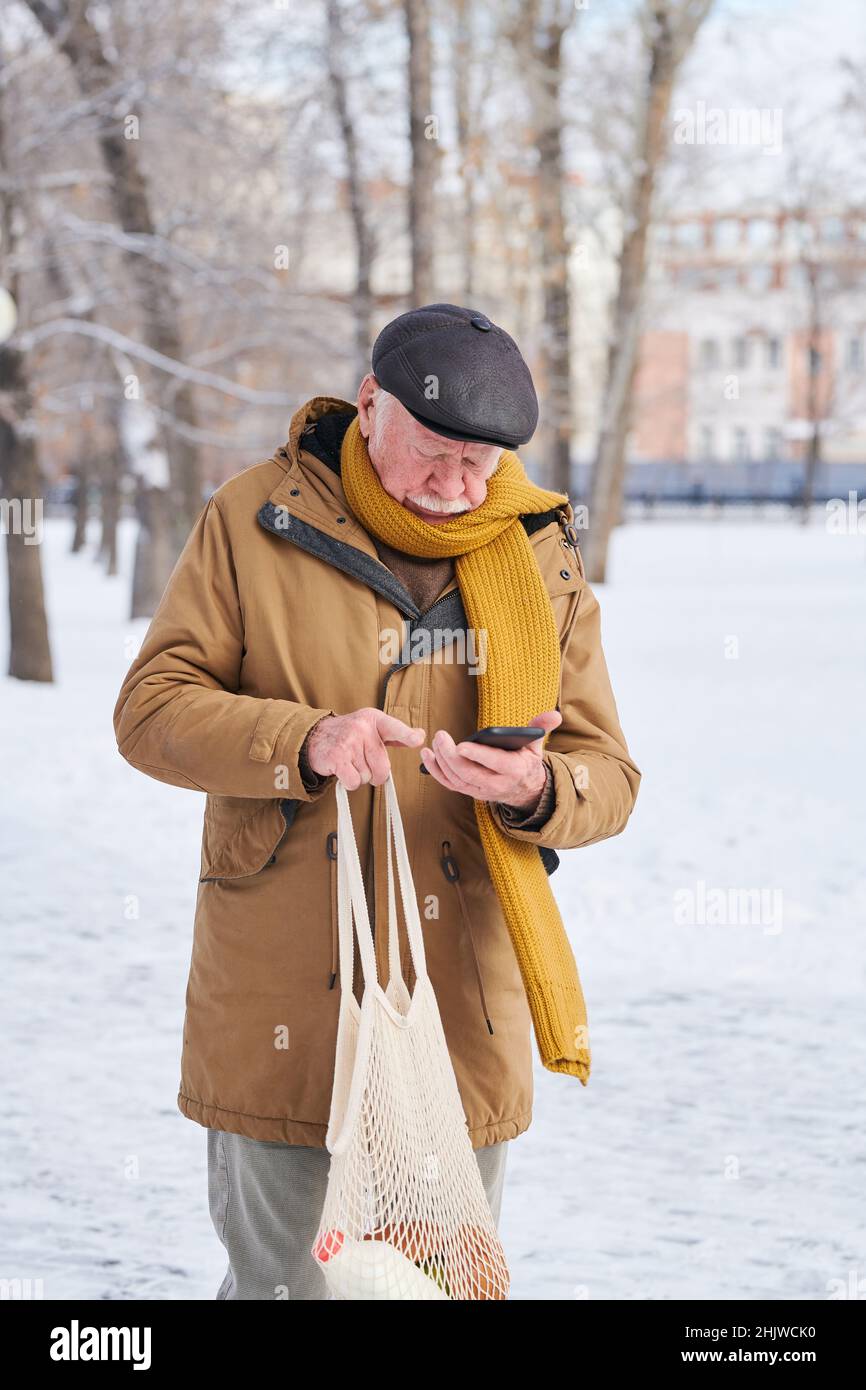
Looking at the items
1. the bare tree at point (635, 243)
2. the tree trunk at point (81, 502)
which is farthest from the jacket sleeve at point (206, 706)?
the tree trunk at point (81, 502)

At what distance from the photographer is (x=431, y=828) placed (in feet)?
8.86

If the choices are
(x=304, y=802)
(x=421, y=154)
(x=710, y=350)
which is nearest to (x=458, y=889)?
(x=304, y=802)

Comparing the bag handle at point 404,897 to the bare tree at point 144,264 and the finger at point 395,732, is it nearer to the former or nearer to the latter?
the finger at point 395,732

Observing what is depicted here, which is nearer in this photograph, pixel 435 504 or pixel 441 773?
pixel 441 773

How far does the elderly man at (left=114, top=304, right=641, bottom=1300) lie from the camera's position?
2.56 meters

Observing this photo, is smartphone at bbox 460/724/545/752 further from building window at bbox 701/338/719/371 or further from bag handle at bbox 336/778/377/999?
building window at bbox 701/338/719/371

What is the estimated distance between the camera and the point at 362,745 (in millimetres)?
2420

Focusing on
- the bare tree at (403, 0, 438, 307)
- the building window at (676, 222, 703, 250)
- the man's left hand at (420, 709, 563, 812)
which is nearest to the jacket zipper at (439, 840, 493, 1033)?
the man's left hand at (420, 709, 563, 812)

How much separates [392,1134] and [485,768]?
55 cm

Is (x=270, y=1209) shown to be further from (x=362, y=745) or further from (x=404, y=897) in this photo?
(x=362, y=745)

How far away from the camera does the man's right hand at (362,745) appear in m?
2.41

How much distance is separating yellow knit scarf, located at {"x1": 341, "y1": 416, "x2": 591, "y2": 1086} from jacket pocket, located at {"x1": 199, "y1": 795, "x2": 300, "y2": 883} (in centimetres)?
30

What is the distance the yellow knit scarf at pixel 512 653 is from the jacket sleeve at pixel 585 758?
0.24ft
